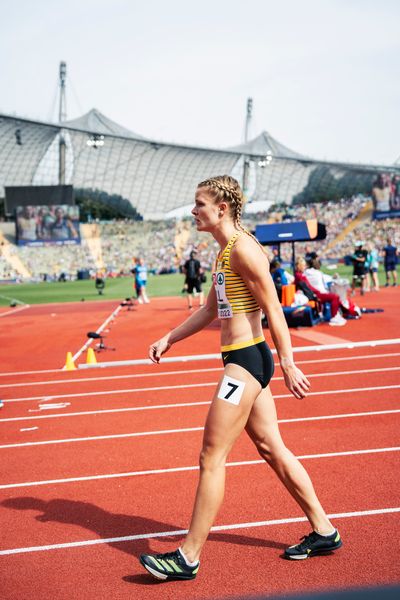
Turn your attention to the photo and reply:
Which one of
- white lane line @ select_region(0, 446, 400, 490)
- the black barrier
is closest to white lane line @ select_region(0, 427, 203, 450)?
white lane line @ select_region(0, 446, 400, 490)

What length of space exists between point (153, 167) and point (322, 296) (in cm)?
7912

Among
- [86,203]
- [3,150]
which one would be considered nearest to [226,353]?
[3,150]

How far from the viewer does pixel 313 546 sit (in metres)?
3.52

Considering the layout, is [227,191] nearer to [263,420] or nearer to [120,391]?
[263,420]

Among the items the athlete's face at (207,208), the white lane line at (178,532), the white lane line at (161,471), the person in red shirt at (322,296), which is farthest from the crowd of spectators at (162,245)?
the athlete's face at (207,208)

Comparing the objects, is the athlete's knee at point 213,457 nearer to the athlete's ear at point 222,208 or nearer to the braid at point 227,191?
the braid at point 227,191

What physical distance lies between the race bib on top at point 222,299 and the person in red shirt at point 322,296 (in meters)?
11.1

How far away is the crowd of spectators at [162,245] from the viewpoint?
211 feet

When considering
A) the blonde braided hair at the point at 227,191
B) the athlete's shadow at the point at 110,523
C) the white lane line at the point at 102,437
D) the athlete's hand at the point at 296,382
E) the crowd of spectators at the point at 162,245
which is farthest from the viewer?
the crowd of spectators at the point at 162,245

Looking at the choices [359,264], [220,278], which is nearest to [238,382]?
[220,278]

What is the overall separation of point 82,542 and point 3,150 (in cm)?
8564

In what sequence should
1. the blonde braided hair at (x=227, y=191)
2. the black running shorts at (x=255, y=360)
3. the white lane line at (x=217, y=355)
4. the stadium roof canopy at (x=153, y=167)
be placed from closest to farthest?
1. the black running shorts at (x=255, y=360)
2. the blonde braided hair at (x=227, y=191)
3. the white lane line at (x=217, y=355)
4. the stadium roof canopy at (x=153, y=167)

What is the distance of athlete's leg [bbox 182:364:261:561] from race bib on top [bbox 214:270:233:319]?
13.5 inches

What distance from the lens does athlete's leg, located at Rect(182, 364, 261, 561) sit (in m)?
3.27
